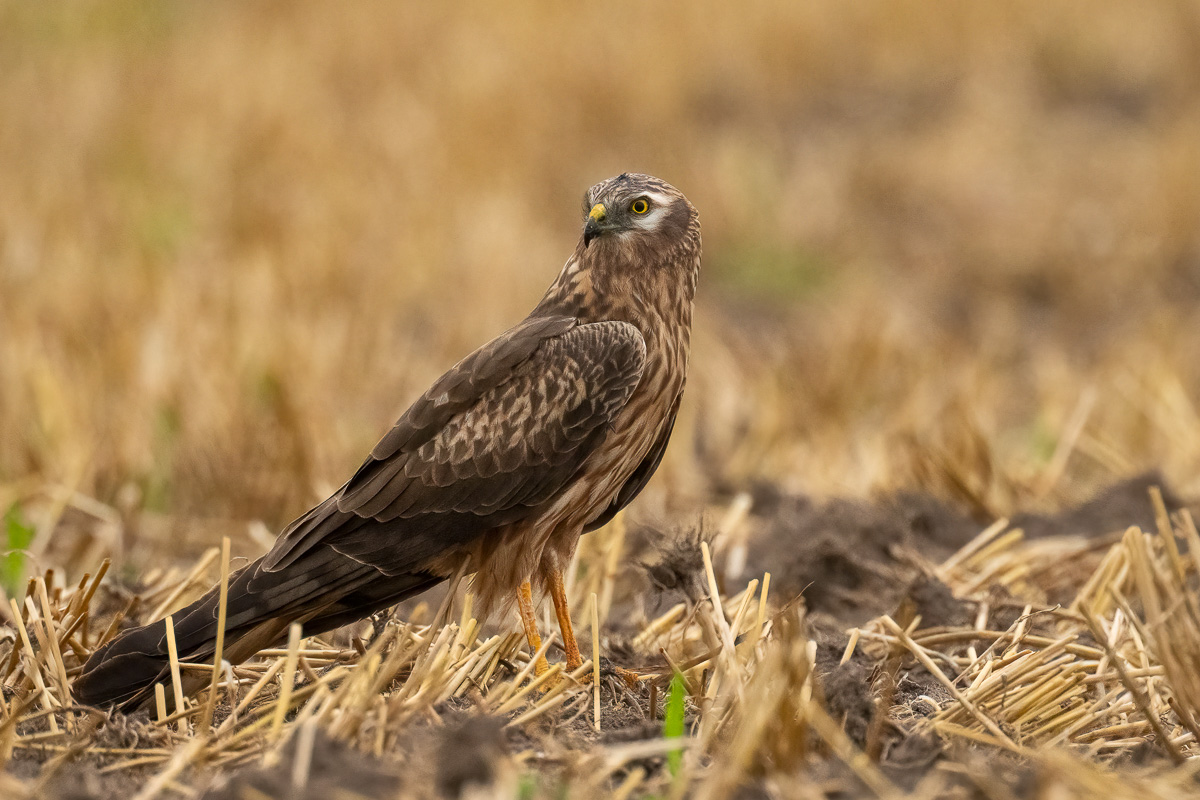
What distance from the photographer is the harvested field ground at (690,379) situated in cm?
274

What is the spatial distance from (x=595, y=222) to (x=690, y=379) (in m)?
3.84

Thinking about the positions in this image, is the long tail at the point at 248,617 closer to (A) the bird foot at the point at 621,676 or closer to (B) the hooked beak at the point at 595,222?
(A) the bird foot at the point at 621,676

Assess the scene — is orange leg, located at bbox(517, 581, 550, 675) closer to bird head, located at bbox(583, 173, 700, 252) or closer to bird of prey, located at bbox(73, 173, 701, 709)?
bird of prey, located at bbox(73, 173, 701, 709)

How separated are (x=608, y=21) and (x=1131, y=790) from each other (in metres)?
12.5

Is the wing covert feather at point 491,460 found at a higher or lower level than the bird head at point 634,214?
lower

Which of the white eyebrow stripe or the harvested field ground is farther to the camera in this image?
the white eyebrow stripe

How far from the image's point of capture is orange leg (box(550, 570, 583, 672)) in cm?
332

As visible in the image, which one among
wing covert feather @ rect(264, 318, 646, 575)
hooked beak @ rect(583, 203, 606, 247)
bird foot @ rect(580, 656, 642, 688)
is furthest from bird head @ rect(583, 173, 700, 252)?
bird foot @ rect(580, 656, 642, 688)

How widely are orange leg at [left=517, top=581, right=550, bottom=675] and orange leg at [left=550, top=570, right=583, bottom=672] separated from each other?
6 centimetres

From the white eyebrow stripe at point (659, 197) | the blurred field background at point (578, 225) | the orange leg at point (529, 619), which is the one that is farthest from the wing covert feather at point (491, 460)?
the blurred field background at point (578, 225)

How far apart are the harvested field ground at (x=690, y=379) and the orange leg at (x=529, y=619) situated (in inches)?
4.1

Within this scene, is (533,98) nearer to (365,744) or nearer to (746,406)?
(746,406)

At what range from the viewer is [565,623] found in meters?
3.45

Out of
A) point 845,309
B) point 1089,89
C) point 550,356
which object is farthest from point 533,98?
point 550,356
